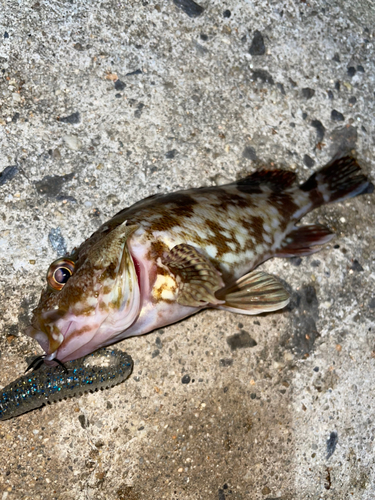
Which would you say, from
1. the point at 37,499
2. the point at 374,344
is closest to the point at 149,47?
the point at 374,344

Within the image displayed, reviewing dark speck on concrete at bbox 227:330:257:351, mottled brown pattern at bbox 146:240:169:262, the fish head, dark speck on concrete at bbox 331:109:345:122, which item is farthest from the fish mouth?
dark speck on concrete at bbox 331:109:345:122

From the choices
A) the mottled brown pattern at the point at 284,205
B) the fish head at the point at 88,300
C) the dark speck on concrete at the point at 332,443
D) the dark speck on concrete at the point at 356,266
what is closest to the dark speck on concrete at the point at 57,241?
the fish head at the point at 88,300

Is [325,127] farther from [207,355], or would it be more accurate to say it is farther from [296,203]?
[207,355]

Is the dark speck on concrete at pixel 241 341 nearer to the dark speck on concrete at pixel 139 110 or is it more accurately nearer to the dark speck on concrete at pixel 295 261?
the dark speck on concrete at pixel 295 261

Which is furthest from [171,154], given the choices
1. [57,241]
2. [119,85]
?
[57,241]

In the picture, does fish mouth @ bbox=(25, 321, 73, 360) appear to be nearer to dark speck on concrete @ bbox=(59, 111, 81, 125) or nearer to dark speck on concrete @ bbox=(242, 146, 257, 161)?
dark speck on concrete @ bbox=(59, 111, 81, 125)

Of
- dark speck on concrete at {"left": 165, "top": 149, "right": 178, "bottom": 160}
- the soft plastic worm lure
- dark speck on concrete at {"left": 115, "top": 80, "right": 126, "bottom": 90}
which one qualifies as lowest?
the soft plastic worm lure
